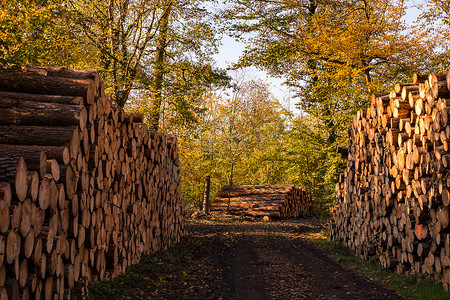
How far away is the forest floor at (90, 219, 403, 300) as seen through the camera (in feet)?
22.1

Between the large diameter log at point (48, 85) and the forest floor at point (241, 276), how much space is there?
2.90 m

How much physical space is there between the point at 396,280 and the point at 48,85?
6.77 meters

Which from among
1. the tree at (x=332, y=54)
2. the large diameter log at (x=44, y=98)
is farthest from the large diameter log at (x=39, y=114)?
the tree at (x=332, y=54)

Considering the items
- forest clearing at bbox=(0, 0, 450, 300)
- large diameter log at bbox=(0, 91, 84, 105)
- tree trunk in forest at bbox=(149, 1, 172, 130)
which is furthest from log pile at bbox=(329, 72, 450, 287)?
tree trunk in forest at bbox=(149, 1, 172, 130)

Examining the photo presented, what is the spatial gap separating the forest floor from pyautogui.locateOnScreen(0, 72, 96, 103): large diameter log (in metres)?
2.90

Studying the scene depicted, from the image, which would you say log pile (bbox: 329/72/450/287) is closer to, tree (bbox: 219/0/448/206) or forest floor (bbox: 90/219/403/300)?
forest floor (bbox: 90/219/403/300)

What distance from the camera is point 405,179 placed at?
8289 mm

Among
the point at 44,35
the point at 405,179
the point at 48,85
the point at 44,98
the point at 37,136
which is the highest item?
the point at 44,35

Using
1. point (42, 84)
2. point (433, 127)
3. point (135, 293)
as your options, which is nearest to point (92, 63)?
point (42, 84)

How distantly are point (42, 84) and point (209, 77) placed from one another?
11876mm

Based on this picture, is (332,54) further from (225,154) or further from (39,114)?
(39,114)

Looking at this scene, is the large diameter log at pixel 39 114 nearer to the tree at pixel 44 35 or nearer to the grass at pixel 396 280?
the tree at pixel 44 35

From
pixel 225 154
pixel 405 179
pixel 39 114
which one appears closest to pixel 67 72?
pixel 39 114

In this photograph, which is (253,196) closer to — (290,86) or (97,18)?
(290,86)
